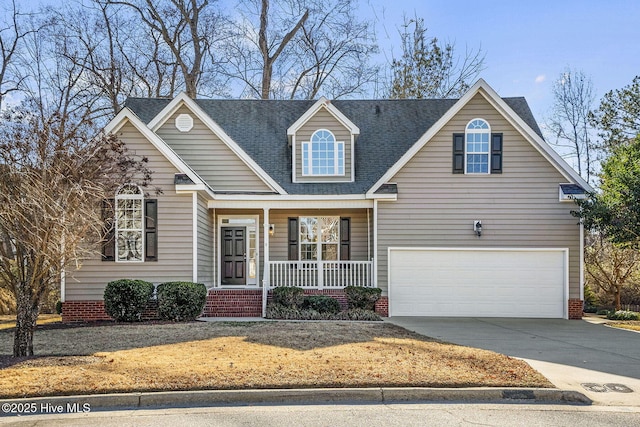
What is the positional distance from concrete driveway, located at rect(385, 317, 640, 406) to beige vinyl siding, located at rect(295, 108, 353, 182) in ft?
15.6

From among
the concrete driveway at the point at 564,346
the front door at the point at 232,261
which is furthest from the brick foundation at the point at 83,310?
the concrete driveway at the point at 564,346

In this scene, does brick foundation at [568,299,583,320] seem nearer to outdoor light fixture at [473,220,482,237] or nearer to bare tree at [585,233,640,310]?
outdoor light fixture at [473,220,482,237]

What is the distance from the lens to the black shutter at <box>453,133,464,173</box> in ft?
52.6

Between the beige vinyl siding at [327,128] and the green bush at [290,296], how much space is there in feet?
12.0

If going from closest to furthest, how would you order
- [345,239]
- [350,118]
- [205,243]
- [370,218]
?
[205,243], [370,218], [345,239], [350,118]

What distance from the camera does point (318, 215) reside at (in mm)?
17688

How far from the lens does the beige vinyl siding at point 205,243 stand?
15.1 meters

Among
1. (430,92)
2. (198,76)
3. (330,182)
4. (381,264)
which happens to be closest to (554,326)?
(381,264)

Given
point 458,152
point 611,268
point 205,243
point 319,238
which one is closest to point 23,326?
point 205,243

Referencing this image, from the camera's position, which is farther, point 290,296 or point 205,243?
point 205,243

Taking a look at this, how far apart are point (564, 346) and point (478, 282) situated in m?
5.38

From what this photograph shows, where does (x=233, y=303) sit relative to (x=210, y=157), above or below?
below

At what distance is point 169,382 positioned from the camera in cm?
701

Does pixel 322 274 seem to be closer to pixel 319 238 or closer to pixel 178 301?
pixel 319 238
